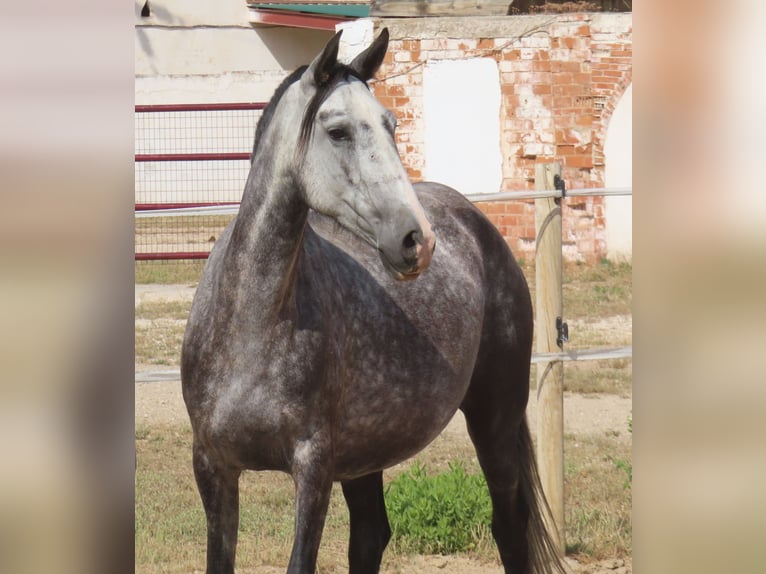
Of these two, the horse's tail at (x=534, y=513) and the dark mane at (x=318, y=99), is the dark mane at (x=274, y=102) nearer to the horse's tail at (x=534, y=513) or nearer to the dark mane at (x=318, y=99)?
the dark mane at (x=318, y=99)

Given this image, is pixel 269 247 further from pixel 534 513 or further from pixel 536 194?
pixel 536 194

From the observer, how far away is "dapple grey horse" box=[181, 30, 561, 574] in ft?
7.14

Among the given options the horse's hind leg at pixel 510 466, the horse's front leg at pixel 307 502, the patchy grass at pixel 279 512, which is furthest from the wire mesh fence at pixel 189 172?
the horse's front leg at pixel 307 502

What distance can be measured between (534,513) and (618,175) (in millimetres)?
6783

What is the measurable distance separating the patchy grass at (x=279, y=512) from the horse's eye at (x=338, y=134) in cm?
215

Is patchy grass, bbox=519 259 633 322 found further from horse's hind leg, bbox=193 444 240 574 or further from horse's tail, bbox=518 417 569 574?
horse's hind leg, bbox=193 444 240 574

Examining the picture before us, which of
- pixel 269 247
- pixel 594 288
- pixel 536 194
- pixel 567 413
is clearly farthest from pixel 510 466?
pixel 594 288

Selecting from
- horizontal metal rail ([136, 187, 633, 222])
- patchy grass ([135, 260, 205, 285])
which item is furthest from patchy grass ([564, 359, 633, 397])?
patchy grass ([135, 260, 205, 285])

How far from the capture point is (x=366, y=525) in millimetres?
3164

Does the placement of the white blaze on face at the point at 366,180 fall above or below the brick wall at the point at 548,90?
below

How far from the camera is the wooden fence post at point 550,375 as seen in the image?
405cm
